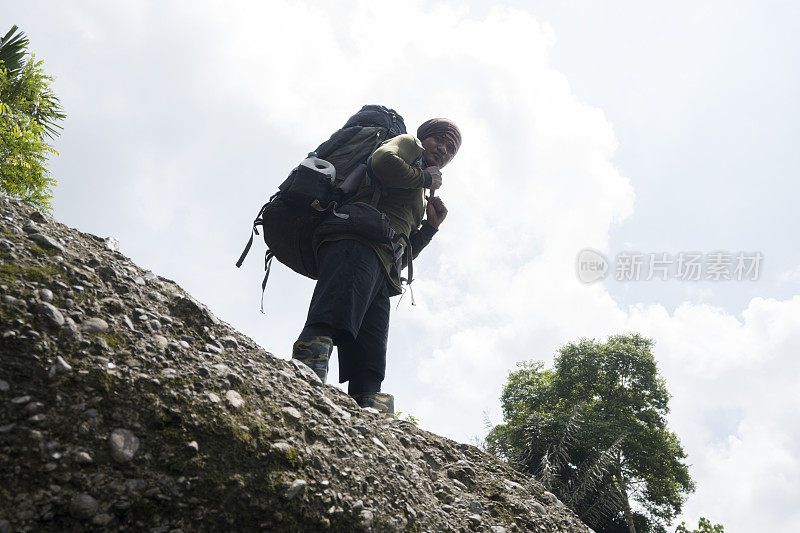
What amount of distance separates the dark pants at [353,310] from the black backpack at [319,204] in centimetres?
21

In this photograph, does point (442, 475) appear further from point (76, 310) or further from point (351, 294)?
point (76, 310)

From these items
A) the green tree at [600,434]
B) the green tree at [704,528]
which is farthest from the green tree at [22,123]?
the green tree at [704,528]

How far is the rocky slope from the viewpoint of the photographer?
154 cm

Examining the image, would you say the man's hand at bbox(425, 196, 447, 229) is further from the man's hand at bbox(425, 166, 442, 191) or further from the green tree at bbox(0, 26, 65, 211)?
the green tree at bbox(0, 26, 65, 211)

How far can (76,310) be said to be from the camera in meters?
1.99

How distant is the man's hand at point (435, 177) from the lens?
434cm

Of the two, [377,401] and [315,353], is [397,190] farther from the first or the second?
[377,401]

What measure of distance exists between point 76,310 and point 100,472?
73 centimetres

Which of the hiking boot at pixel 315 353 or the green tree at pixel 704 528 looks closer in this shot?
the hiking boot at pixel 315 353

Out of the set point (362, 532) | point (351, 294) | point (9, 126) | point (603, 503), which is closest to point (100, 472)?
point (362, 532)

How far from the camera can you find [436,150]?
15.6 ft

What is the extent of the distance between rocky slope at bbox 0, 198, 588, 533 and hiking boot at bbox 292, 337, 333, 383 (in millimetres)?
469

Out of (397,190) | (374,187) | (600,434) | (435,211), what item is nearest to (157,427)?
(374,187)

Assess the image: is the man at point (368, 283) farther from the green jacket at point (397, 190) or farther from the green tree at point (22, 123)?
the green tree at point (22, 123)
